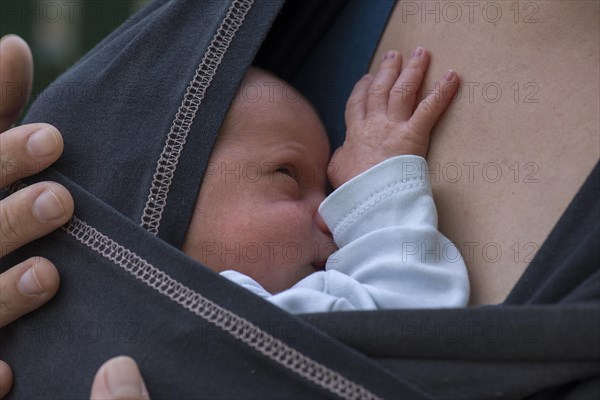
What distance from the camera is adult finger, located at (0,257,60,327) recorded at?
1051mm

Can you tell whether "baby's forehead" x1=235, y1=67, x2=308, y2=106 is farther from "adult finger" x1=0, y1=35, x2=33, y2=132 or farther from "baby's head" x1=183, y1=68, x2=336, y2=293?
"adult finger" x1=0, y1=35, x2=33, y2=132

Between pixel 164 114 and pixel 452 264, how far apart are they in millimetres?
552

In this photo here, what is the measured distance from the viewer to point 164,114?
1.22 metres

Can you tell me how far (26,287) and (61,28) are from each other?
4.78 m

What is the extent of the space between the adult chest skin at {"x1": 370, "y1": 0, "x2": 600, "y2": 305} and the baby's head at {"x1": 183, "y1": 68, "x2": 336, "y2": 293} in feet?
0.84

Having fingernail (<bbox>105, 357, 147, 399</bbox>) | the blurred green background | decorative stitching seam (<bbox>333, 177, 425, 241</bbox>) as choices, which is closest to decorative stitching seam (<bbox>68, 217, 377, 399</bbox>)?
fingernail (<bbox>105, 357, 147, 399</bbox>)

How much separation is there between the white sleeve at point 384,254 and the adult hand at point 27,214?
11.1 inches

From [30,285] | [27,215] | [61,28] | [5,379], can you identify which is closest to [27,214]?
[27,215]

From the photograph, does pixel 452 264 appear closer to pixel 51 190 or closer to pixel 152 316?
pixel 152 316

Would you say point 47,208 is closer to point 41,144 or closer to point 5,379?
point 41,144

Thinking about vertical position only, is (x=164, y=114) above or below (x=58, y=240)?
above

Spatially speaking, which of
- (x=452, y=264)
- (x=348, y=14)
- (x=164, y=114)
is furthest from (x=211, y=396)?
(x=348, y=14)

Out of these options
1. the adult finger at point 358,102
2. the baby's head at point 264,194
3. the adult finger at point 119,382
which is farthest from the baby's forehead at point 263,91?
the adult finger at point 119,382

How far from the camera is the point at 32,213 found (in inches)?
42.1
